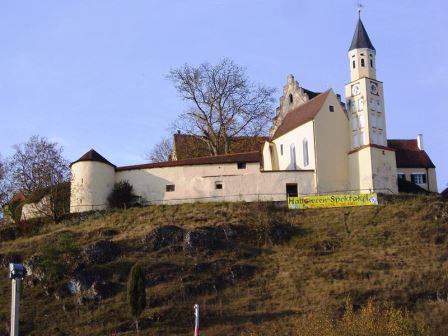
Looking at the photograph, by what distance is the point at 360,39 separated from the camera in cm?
6269

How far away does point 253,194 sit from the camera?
56906 mm

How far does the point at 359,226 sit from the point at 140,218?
14.1m

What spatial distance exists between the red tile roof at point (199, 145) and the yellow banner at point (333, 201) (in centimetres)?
1592

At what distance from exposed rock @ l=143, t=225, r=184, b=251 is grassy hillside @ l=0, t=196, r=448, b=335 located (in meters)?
0.08

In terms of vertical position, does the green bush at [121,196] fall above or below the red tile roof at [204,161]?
below

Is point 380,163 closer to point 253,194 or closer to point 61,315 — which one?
point 253,194

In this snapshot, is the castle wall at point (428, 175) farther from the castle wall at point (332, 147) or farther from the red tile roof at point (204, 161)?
the red tile roof at point (204, 161)

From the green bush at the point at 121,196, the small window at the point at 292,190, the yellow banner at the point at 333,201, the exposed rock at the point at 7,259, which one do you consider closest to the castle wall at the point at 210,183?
the small window at the point at 292,190

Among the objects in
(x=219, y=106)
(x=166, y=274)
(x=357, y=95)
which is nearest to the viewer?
(x=166, y=274)

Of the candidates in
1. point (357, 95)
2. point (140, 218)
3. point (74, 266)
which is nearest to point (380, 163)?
point (357, 95)

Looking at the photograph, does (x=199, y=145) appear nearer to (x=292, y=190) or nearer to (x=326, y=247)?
(x=292, y=190)

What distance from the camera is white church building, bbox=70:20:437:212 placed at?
56.7 metres

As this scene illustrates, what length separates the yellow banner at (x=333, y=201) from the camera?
180ft

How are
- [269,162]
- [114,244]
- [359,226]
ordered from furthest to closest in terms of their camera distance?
1. [269,162]
2. [359,226]
3. [114,244]
